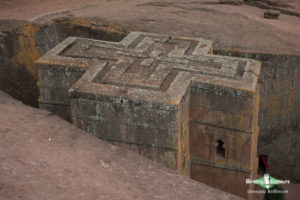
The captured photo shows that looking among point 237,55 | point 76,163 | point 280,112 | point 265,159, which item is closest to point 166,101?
point 76,163

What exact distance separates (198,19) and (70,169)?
7.46 meters

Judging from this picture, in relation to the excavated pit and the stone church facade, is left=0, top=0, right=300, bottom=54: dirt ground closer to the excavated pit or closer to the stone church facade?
the excavated pit

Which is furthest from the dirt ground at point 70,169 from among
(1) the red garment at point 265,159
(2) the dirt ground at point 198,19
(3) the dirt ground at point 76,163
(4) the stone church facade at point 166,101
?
(1) the red garment at point 265,159

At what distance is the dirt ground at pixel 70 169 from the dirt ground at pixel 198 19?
15.7 ft

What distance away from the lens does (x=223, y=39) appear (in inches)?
404

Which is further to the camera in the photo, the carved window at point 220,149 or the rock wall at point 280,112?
the rock wall at point 280,112

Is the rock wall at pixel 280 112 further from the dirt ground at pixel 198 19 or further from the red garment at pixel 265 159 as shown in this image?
the dirt ground at pixel 198 19

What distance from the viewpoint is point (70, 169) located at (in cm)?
529

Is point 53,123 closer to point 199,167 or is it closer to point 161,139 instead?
point 161,139

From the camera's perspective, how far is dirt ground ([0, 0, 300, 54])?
405 inches

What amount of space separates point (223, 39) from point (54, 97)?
4.94m

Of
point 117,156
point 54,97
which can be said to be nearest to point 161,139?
point 117,156

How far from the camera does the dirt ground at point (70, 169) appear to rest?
4723mm

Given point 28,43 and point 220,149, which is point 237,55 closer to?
point 220,149
